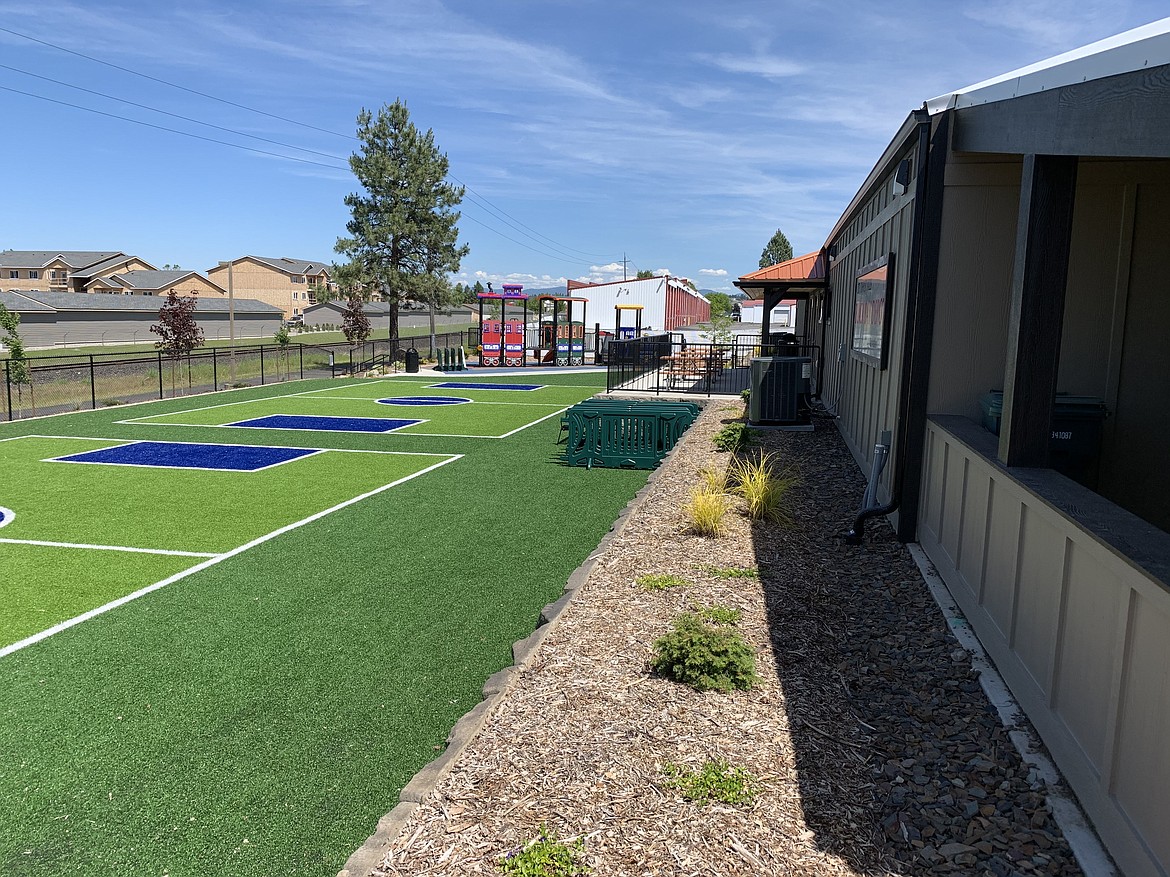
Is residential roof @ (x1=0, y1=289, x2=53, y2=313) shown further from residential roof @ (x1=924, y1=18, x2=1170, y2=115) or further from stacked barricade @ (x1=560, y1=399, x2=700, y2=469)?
residential roof @ (x1=924, y1=18, x2=1170, y2=115)

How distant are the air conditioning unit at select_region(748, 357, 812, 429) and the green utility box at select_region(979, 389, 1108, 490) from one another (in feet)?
26.5

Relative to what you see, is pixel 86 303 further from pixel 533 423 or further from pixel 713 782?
pixel 713 782

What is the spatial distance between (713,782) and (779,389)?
11.6 meters

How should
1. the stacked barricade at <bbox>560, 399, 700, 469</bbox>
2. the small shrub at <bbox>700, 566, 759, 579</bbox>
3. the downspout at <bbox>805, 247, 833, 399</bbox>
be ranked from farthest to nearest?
the downspout at <bbox>805, 247, 833, 399</bbox>, the stacked barricade at <bbox>560, 399, 700, 469</bbox>, the small shrub at <bbox>700, 566, 759, 579</bbox>

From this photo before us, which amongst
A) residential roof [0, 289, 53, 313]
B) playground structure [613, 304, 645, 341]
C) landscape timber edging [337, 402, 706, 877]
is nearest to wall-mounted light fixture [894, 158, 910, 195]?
landscape timber edging [337, 402, 706, 877]

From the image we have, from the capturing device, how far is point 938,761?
3875 mm

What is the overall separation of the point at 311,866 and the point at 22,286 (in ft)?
376

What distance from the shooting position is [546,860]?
3.20 meters

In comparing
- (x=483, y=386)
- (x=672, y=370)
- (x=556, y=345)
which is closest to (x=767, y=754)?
(x=672, y=370)

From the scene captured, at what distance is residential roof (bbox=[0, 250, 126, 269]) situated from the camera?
9956cm

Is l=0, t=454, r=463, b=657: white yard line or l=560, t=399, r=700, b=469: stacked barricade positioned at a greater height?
l=560, t=399, r=700, b=469: stacked barricade

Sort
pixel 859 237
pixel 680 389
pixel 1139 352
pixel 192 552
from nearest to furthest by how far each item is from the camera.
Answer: pixel 1139 352
pixel 192 552
pixel 859 237
pixel 680 389

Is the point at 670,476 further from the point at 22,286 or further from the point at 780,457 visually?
the point at 22,286

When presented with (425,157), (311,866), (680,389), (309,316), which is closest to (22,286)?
(309,316)
